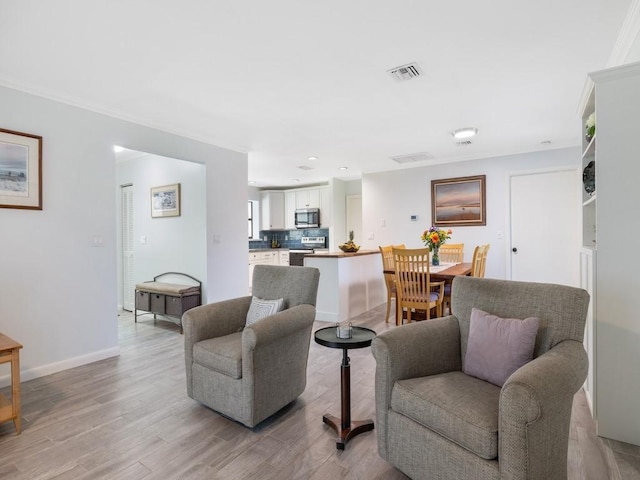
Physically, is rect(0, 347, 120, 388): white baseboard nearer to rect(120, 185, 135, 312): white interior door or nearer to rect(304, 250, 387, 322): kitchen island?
rect(120, 185, 135, 312): white interior door

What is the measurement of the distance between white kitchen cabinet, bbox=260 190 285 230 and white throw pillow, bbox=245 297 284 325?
6.20 m

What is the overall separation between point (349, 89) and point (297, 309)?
6.47 ft

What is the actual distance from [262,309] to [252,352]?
529 millimetres

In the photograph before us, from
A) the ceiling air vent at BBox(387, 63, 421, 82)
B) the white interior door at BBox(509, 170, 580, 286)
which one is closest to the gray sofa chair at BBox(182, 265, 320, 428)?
the ceiling air vent at BBox(387, 63, 421, 82)

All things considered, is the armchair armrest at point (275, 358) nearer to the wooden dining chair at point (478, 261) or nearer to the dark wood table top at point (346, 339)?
the dark wood table top at point (346, 339)

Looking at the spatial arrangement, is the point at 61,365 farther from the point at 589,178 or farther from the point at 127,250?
the point at 589,178

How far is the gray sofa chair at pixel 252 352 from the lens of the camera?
2016 mm

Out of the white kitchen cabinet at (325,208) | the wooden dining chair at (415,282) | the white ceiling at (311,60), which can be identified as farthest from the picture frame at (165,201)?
the white kitchen cabinet at (325,208)

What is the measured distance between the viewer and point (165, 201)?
4.85m

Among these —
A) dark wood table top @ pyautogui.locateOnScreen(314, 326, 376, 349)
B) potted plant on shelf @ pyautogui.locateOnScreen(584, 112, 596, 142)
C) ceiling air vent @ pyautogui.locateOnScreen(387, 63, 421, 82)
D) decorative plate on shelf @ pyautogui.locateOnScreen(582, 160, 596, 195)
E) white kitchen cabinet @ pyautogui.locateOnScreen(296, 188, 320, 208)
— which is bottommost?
dark wood table top @ pyautogui.locateOnScreen(314, 326, 376, 349)

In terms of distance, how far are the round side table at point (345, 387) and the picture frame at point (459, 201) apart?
4218 mm

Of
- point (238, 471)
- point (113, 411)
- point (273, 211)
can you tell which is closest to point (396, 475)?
point (238, 471)

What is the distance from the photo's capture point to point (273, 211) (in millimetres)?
8680

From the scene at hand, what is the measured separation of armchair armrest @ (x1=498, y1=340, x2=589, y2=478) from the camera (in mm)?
1205
